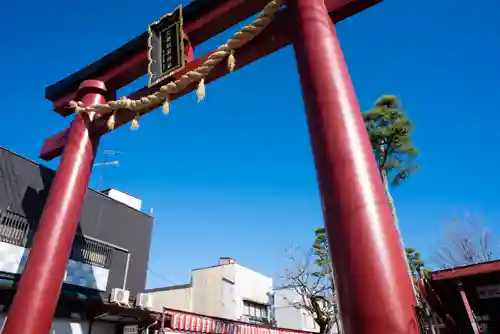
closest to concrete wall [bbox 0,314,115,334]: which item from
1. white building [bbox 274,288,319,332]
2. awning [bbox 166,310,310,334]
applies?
awning [bbox 166,310,310,334]

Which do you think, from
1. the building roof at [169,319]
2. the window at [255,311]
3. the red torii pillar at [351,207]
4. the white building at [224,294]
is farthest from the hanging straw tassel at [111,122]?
the window at [255,311]

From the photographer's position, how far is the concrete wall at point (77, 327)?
799 cm

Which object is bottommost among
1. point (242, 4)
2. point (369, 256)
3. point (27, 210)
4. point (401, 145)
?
point (369, 256)

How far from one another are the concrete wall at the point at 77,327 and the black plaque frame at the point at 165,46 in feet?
Answer: 20.8

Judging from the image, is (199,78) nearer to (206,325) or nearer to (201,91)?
(201,91)

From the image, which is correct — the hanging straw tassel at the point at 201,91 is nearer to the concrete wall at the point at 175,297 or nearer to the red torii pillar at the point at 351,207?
the red torii pillar at the point at 351,207

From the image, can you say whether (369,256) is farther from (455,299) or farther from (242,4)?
(455,299)

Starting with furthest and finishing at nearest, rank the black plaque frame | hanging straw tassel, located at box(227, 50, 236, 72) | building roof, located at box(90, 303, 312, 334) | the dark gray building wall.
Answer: building roof, located at box(90, 303, 312, 334) → the dark gray building wall → the black plaque frame → hanging straw tassel, located at box(227, 50, 236, 72)

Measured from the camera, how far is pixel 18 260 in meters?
7.82

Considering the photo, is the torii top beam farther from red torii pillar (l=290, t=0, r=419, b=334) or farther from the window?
the window

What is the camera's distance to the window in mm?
21750

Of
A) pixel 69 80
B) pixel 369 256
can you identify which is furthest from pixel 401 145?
pixel 369 256

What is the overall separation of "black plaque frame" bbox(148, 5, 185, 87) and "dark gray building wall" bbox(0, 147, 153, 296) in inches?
228

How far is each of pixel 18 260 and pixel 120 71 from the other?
536 centimetres
